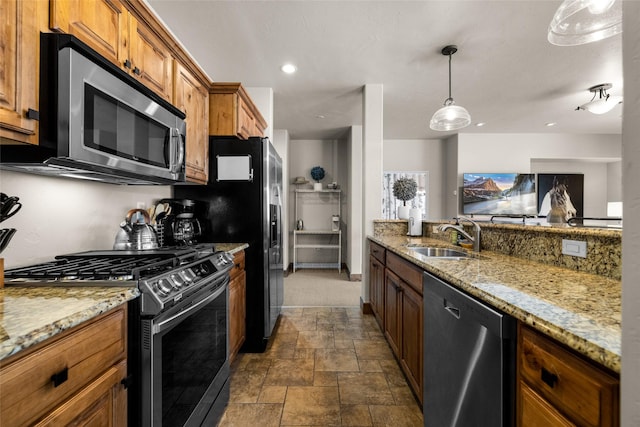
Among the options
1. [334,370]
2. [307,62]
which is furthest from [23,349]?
[307,62]

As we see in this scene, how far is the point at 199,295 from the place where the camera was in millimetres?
1332

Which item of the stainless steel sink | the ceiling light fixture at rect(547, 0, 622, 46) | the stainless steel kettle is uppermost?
the ceiling light fixture at rect(547, 0, 622, 46)

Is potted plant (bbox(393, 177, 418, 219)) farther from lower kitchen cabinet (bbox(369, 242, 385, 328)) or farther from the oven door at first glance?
the oven door

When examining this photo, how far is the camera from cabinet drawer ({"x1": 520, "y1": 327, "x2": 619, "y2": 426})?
544 millimetres

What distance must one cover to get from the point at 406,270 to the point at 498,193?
475 centimetres

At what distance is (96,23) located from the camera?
1240mm

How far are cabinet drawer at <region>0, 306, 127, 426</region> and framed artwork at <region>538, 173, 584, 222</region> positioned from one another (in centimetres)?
702

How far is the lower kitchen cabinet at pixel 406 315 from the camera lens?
5.18 ft

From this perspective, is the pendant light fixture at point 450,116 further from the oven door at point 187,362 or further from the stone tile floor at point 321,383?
the oven door at point 187,362

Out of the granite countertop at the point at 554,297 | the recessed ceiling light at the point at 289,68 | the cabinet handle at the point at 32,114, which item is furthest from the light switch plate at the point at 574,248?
the recessed ceiling light at the point at 289,68

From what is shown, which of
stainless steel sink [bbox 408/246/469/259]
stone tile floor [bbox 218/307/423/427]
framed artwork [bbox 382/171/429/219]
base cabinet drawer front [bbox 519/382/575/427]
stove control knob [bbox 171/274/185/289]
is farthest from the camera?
framed artwork [bbox 382/171/429/219]

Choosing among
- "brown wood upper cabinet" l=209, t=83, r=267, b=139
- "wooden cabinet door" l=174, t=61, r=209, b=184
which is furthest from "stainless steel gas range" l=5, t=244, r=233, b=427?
"brown wood upper cabinet" l=209, t=83, r=267, b=139

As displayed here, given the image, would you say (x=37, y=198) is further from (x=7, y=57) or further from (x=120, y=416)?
(x=120, y=416)

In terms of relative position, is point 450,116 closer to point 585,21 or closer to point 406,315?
point 585,21
